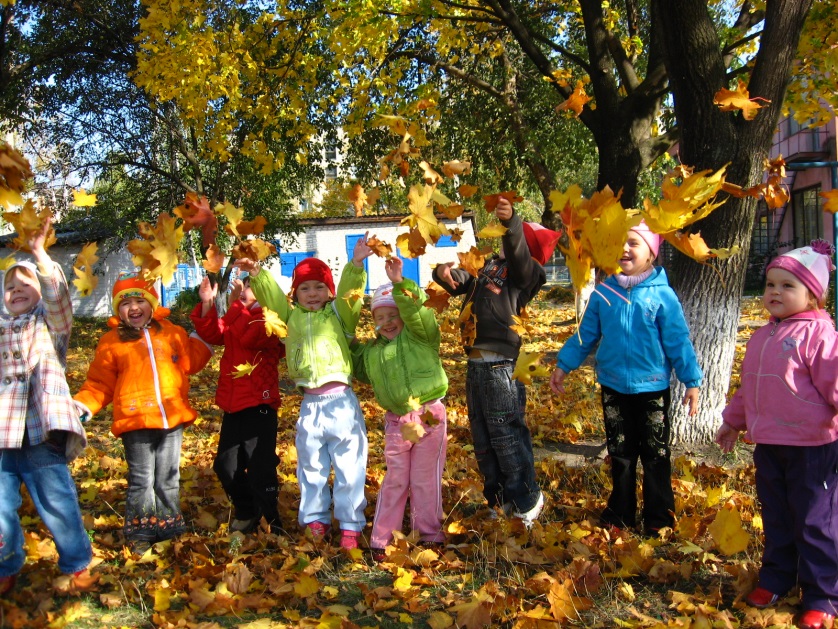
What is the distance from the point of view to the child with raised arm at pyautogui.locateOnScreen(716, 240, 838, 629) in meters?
2.79

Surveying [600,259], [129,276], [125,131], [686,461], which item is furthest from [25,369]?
[125,131]

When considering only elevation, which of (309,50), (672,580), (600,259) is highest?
(309,50)

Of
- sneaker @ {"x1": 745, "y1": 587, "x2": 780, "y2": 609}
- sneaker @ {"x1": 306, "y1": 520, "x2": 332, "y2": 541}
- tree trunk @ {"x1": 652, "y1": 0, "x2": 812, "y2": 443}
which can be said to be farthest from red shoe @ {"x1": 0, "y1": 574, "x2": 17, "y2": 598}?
tree trunk @ {"x1": 652, "y1": 0, "x2": 812, "y2": 443}

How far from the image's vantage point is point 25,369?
330cm

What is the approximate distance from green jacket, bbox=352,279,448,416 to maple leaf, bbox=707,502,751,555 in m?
1.38

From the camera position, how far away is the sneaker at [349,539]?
144 inches

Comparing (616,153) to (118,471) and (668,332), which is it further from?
(118,471)

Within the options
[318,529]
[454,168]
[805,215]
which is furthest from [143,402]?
[805,215]

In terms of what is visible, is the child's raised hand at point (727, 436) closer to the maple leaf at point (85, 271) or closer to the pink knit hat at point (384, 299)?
the pink knit hat at point (384, 299)

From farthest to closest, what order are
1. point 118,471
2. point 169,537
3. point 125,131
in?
point 125,131, point 118,471, point 169,537

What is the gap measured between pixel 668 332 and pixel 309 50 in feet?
22.7

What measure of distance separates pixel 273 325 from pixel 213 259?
0.49 m

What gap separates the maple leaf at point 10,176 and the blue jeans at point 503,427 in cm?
220

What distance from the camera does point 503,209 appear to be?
3477 mm
